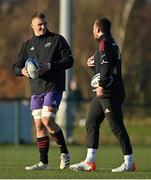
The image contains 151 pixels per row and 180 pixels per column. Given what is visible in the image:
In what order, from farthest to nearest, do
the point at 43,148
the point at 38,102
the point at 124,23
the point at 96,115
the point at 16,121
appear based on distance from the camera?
1. the point at 124,23
2. the point at 16,121
3. the point at 43,148
4. the point at 38,102
5. the point at 96,115

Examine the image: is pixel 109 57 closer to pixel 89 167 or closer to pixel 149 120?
pixel 89 167

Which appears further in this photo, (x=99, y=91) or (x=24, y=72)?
(x=24, y=72)

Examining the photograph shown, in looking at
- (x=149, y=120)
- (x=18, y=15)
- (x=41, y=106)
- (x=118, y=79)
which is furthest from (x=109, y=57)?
(x=18, y=15)

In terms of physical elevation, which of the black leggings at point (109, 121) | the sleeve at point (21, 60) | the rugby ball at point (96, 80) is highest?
the sleeve at point (21, 60)

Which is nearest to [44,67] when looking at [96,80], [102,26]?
[96,80]

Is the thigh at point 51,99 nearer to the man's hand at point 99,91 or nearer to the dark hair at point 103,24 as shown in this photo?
the man's hand at point 99,91

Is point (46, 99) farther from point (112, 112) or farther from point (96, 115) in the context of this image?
point (112, 112)

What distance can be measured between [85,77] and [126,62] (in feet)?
13.8

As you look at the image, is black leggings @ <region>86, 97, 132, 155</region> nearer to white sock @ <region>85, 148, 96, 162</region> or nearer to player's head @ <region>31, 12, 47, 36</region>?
white sock @ <region>85, 148, 96, 162</region>

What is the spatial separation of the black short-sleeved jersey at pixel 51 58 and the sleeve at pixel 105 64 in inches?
24.1

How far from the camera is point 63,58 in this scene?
13008 millimetres

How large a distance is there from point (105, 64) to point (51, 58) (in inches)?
34.4

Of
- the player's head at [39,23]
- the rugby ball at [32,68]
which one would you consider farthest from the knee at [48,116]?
the player's head at [39,23]

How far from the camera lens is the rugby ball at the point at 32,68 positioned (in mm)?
12797
